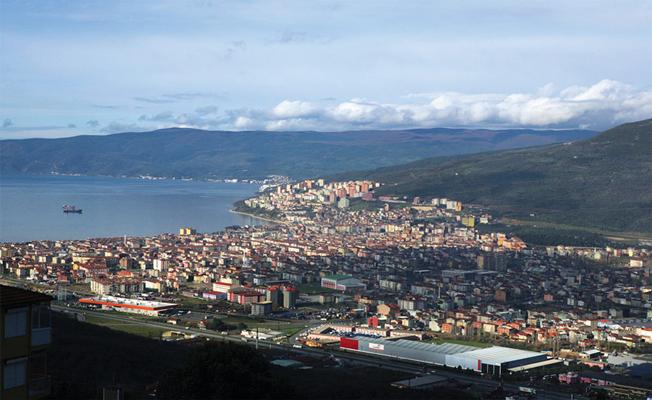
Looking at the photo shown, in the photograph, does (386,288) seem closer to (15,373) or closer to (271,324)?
(271,324)

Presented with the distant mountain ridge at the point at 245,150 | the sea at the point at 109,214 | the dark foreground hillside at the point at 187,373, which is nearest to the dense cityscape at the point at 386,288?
the dark foreground hillside at the point at 187,373

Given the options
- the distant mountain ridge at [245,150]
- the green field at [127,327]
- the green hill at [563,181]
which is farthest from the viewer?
the distant mountain ridge at [245,150]

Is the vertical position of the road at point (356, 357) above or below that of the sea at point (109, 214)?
above

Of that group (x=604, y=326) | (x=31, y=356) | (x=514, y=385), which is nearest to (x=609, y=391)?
(x=514, y=385)

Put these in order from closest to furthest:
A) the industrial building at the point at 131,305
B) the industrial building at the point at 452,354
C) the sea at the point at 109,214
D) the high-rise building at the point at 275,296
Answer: the industrial building at the point at 452,354, the industrial building at the point at 131,305, the high-rise building at the point at 275,296, the sea at the point at 109,214

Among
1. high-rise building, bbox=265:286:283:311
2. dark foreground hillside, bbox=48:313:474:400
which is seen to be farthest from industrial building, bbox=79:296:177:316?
Answer: dark foreground hillside, bbox=48:313:474:400

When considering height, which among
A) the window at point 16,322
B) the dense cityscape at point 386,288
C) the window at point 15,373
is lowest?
the dense cityscape at point 386,288

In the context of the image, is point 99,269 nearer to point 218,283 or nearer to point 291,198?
point 218,283

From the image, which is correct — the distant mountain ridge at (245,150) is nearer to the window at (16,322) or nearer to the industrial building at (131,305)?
the industrial building at (131,305)
